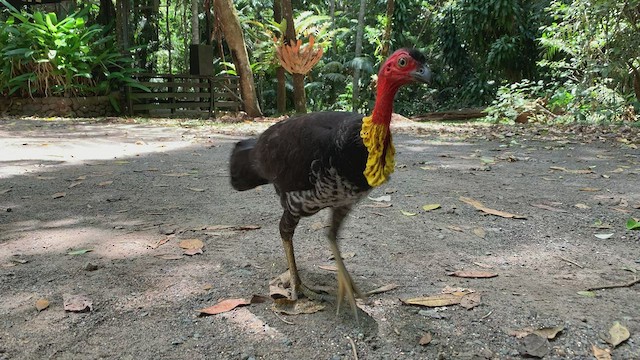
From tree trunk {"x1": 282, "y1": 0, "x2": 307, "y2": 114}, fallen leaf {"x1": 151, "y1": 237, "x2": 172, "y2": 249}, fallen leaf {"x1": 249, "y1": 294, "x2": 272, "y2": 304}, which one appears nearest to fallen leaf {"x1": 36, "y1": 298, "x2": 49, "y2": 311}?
fallen leaf {"x1": 151, "y1": 237, "x2": 172, "y2": 249}

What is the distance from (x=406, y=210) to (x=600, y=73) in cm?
919

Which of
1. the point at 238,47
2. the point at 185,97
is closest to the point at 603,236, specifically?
the point at 238,47

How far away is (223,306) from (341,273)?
23.9 inches

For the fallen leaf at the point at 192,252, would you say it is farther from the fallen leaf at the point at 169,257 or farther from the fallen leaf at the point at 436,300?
the fallen leaf at the point at 436,300

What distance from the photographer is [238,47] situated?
12945 millimetres

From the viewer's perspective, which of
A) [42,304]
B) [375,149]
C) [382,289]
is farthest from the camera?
[382,289]

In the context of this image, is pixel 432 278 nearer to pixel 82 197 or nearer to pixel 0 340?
pixel 0 340

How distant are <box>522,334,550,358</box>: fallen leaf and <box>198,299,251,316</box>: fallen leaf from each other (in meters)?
1.28

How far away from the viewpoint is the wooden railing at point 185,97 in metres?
14.2

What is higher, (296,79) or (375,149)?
(296,79)

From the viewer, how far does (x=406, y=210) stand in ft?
13.7

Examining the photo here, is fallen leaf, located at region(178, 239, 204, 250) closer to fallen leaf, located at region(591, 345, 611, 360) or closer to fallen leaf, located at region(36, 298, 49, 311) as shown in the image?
fallen leaf, located at region(36, 298, 49, 311)

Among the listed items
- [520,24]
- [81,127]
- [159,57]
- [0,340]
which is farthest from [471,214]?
[159,57]

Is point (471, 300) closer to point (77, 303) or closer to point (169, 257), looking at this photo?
point (169, 257)
